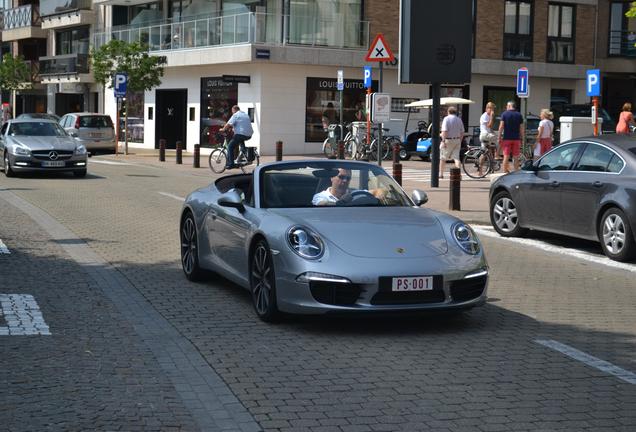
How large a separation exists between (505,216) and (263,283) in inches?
287

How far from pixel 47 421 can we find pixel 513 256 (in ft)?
27.3

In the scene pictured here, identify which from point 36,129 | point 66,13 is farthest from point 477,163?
point 66,13

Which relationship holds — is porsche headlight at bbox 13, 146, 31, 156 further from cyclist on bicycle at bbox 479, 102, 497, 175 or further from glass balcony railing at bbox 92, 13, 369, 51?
glass balcony railing at bbox 92, 13, 369, 51

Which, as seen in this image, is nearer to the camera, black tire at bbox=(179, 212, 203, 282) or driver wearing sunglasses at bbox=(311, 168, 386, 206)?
driver wearing sunglasses at bbox=(311, 168, 386, 206)

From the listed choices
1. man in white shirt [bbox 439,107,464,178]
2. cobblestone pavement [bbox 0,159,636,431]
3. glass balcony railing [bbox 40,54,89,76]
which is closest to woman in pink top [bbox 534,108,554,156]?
man in white shirt [bbox 439,107,464,178]

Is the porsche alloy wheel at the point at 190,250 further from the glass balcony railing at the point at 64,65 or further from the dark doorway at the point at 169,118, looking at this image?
the glass balcony railing at the point at 64,65

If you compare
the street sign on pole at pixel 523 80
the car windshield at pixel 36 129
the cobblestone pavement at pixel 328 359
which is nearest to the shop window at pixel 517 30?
the street sign on pole at pixel 523 80

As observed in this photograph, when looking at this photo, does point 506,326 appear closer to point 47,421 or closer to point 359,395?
point 359,395

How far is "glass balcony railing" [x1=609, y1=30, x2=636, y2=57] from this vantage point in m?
48.5

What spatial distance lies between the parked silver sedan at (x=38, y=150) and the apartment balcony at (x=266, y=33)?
14.0 m

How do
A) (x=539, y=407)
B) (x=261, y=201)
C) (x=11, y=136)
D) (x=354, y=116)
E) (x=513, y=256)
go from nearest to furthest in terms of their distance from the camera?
(x=539, y=407), (x=261, y=201), (x=513, y=256), (x=11, y=136), (x=354, y=116)

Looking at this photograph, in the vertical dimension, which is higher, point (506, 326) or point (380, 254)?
point (380, 254)

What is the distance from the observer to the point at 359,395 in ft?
19.2

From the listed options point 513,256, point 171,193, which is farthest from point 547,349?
point 171,193
